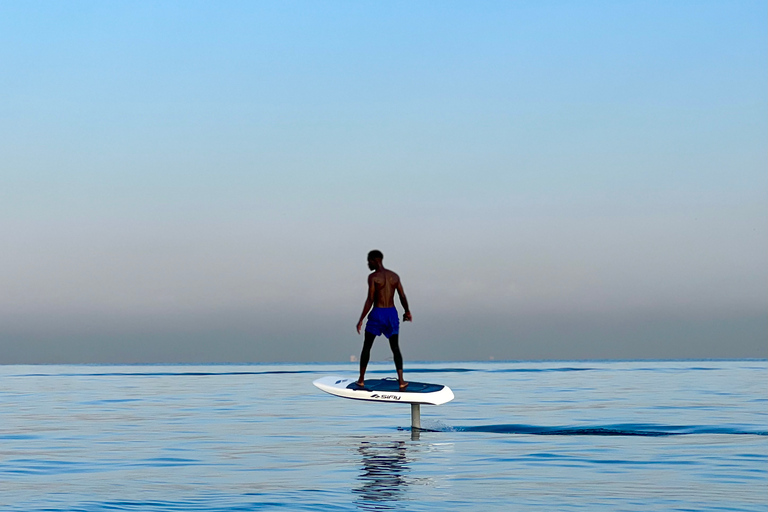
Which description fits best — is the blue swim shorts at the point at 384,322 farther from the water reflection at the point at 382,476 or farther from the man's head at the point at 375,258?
the water reflection at the point at 382,476

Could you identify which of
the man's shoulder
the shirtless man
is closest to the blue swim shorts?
the shirtless man

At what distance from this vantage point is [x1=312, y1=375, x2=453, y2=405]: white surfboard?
20.5 meters

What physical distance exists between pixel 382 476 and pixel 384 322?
20.1ft

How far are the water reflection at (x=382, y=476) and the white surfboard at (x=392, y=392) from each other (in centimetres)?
154

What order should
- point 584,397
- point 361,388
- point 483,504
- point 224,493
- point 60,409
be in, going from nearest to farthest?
point 483,504
point 224,493
point 361,388
point 60,409
point 584,397

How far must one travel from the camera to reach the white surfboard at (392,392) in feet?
67.2

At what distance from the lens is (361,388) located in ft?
67.9

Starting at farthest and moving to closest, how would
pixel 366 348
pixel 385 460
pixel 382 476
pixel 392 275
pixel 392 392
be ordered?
1. pixel 392 392
2. pixel 366 348
3. pixel 392 275
4. pixel 385 460
5. pixel 382 476

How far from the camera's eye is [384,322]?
19688mm

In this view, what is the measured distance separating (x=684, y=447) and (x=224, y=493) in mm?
10192

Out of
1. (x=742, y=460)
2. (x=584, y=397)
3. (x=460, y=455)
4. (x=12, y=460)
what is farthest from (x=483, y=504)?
(x=584, y=397)

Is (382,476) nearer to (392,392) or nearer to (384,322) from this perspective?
(384,322)

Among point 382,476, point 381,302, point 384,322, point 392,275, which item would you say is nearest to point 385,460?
point 382,476

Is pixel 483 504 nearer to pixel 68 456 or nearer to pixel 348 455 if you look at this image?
pixel 348 455
